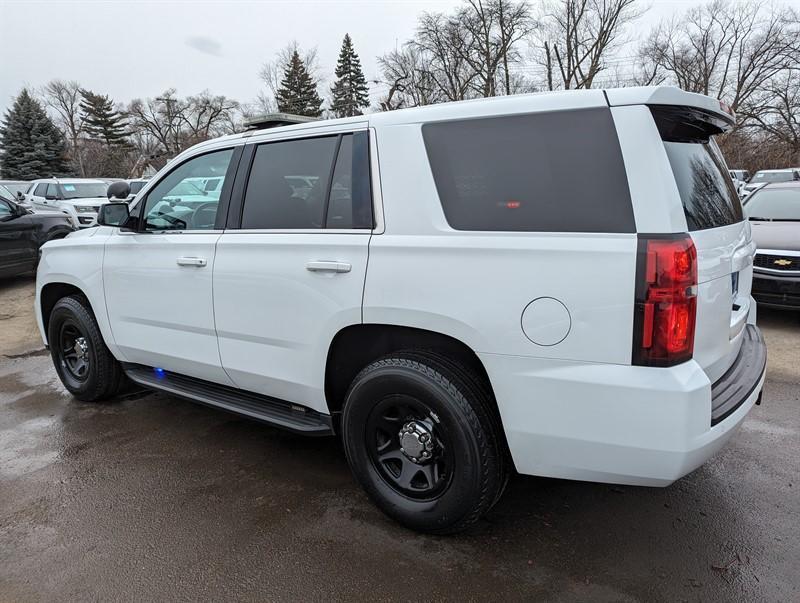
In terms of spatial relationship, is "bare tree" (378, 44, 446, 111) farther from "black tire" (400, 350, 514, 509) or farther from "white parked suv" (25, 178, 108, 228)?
"black tire" (400, 350, 514, 509)

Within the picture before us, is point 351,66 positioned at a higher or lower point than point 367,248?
higher

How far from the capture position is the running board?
2926 millimetres

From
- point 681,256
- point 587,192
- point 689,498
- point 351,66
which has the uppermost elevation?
point 351,66

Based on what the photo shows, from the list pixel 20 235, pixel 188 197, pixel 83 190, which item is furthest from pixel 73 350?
pixel 83 190

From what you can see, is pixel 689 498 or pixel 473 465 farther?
pixel 689 498

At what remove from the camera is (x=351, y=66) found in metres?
60.0

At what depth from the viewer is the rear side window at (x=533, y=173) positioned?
6.70ft

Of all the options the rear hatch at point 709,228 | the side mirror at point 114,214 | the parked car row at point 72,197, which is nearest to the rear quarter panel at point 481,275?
the rear hatch at point 709,228

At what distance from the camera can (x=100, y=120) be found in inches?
2448

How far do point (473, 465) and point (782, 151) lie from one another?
44082 millimetres

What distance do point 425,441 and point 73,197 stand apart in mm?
16518

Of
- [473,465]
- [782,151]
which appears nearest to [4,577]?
[473,465]

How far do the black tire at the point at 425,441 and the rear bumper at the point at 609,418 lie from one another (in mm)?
146

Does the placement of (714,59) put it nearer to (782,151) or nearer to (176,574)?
(782,151)
